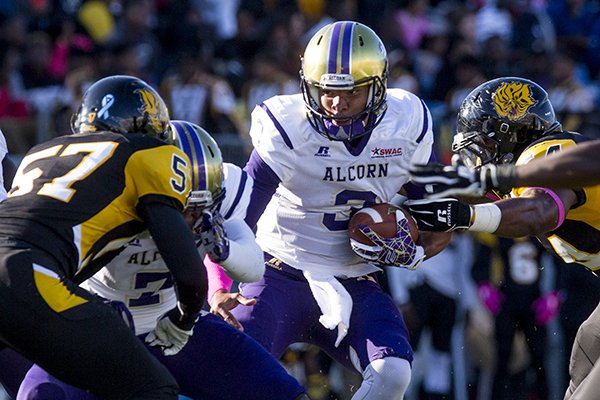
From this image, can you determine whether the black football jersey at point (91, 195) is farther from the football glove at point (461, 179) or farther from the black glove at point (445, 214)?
the black glove at point (445, 214)

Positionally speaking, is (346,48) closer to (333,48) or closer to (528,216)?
(333,48)

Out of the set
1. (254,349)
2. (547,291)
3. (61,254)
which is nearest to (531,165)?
(254,349)

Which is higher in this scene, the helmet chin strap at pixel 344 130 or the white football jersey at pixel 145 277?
the helmet chin strap at pixel 344 130

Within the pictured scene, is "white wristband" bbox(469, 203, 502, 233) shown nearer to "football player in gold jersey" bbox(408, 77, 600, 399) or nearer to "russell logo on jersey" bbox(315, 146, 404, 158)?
"football player in gold jersey" bbox(408, 77, 600, 399)

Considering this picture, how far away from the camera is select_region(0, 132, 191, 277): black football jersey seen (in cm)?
457

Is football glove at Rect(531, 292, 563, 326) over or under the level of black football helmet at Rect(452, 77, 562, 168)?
under

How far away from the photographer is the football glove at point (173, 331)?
191 inches

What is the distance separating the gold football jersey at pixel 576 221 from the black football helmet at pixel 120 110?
5.35 feet

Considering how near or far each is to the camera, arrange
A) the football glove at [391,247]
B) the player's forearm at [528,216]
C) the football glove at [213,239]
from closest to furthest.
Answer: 1. the football glove at [213,239]
2. the player's forearm at [528,216]
3. the football glove at [391,247]

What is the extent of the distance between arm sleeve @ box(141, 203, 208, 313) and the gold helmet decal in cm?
197

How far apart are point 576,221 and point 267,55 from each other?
16.8 ft

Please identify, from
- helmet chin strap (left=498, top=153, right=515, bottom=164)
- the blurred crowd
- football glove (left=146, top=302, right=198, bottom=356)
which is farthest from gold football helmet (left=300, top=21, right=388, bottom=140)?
the blurred crowd

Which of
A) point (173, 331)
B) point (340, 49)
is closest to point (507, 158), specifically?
point (340, 49)

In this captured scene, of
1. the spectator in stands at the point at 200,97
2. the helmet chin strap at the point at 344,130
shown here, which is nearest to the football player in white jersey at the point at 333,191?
the helmet chin strap at the point at 344,130
